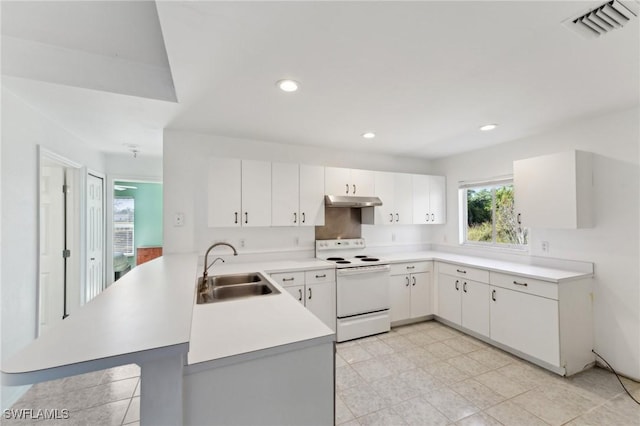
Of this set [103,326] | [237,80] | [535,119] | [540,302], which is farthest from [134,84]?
[540,302]

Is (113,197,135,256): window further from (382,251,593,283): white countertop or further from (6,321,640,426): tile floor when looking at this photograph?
(382,251,593,283): white countertop

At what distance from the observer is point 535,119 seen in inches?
108

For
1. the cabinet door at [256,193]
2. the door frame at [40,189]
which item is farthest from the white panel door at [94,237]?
the cabinet door at [256,193]

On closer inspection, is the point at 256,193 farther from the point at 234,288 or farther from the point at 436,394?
the point at 436,394

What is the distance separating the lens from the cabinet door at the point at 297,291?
3023 mm

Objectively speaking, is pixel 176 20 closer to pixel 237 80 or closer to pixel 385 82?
pixel 237 80

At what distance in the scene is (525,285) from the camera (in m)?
2.76

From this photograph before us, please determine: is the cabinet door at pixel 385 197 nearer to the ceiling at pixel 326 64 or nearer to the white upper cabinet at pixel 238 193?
the ceiling at pixel 326 64

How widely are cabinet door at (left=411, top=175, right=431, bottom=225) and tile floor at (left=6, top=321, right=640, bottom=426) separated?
74.3 inches

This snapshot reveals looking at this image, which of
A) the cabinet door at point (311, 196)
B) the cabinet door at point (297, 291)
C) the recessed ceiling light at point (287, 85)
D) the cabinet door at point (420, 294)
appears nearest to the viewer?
the recessed ceiling light at point (287, 85)

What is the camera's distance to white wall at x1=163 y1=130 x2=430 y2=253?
3.13m

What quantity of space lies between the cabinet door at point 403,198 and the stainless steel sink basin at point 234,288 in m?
2.34

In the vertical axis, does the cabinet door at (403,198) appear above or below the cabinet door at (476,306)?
above

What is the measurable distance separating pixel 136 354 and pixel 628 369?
12.7 ft
